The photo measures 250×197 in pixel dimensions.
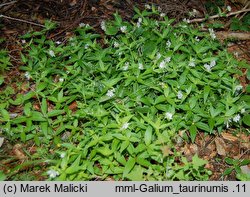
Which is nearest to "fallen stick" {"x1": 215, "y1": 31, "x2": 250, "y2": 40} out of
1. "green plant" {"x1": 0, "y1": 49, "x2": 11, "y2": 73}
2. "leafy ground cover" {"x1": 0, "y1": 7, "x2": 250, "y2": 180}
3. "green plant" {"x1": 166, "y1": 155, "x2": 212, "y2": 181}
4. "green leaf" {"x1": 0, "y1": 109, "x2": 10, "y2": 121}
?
"leafy ground cover" {"x1": 0, "y1": 7, "x2": 250, "y2": 180}

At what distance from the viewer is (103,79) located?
374 centimetres

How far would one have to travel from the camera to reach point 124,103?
3500 millimetres

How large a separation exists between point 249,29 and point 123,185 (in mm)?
3006

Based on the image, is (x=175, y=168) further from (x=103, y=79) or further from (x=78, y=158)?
(x=103, y=79)

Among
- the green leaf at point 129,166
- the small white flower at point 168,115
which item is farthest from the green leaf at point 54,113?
the small white flower at point 168,115

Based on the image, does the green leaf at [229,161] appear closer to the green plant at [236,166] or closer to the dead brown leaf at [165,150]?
the green plant at [236,166]

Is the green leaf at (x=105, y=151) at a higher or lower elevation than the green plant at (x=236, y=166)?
higher

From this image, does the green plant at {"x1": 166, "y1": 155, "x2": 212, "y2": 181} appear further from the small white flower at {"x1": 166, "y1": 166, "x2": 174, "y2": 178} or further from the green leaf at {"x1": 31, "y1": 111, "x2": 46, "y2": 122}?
the green leaf at {"x1": 31, "y1": 111, "x2": 46, "y2": 122}

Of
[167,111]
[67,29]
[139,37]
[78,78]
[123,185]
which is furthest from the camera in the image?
[67,29]

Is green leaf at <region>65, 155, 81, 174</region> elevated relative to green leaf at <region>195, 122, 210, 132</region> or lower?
lower

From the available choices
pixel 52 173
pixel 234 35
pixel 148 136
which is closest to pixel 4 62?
pixel 52 173

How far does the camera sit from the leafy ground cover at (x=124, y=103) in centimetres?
306

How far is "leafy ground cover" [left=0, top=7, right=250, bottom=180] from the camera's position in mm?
3057

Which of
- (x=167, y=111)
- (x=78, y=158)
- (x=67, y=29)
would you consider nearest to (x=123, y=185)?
(x=78, y=158)
